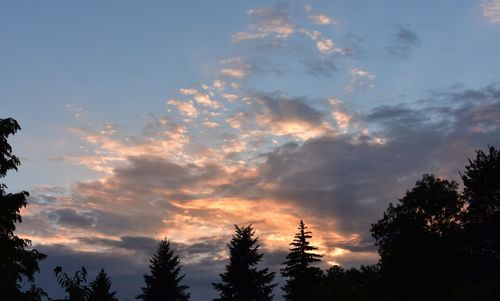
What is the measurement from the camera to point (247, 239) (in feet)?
172

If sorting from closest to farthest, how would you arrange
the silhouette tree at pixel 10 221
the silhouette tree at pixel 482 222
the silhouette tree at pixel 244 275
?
the silhouette tree at pixel 10 221 → the silhouette tree at pixel 244 275 → the silhouette tree at pixel 482 222

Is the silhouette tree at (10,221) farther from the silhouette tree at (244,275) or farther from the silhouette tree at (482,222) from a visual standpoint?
the silhouette tree at (482,222)

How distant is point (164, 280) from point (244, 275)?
10451 millimetres

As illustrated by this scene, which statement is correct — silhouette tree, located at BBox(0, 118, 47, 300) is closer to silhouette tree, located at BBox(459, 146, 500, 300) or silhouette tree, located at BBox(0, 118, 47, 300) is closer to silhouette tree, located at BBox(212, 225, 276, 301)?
silhouette tree, located at BBox(212, 225, 276, 301)

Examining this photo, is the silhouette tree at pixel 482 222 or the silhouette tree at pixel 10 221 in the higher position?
the silhouette tree at pixel 482 222

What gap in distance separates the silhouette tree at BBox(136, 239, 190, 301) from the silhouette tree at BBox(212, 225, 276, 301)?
7.22 metres

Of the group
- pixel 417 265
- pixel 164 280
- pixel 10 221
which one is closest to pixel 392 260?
pixel 417 265

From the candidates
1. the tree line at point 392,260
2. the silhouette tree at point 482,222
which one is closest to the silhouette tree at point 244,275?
the tree line at point 392,260

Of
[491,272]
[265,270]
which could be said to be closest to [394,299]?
[265,270]

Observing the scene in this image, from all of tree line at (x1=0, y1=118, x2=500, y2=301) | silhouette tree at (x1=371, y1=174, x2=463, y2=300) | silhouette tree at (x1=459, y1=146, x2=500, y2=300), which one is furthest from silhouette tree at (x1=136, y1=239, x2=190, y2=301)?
silhouette tree at (x1=459, y1=146, x2=500, y2=300)

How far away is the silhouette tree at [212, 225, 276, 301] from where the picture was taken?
5112 cm

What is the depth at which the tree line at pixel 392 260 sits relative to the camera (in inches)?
681

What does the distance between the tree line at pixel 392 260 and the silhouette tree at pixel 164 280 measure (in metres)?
0.11

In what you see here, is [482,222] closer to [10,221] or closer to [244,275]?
[244,275]
